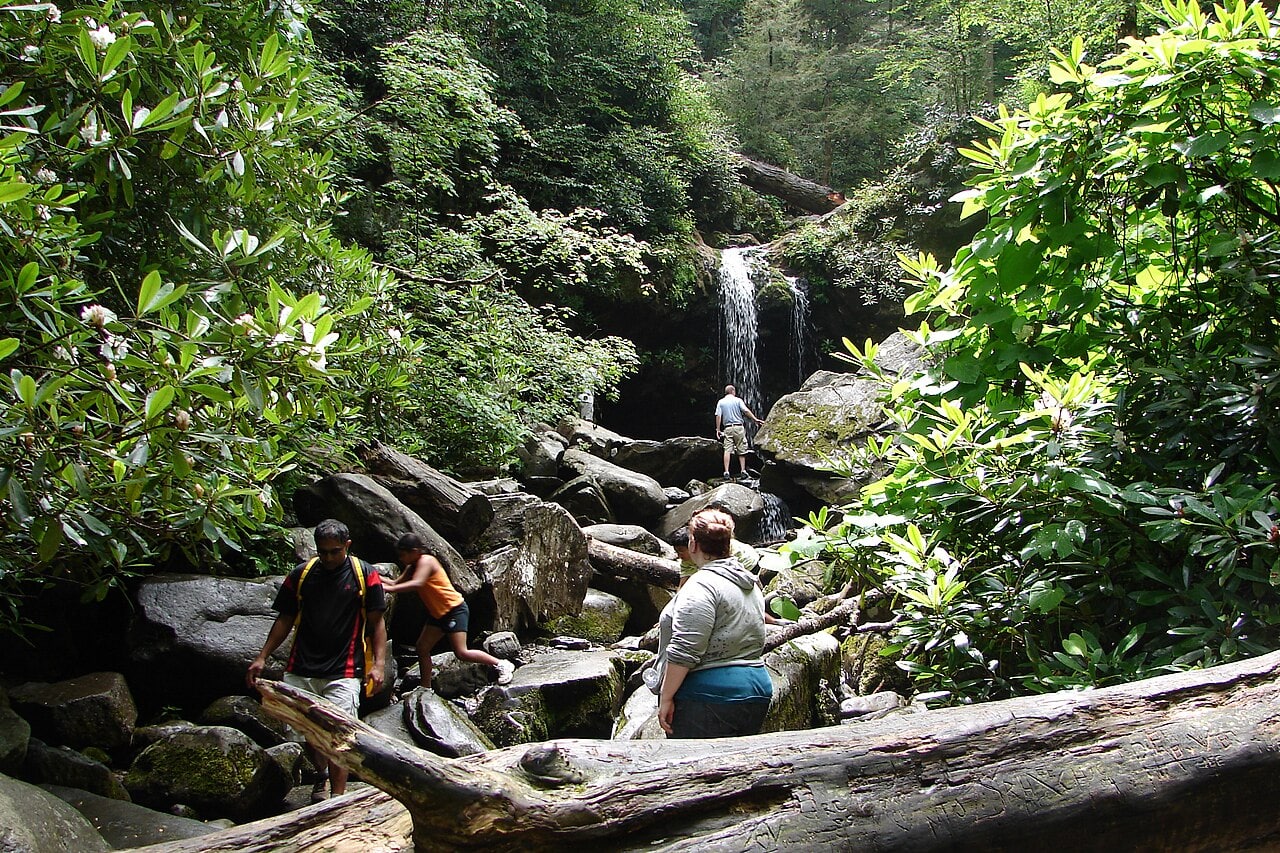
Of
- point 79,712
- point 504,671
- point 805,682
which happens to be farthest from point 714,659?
point 79,712

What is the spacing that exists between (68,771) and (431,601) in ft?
7.67

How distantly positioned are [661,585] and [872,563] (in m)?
6.04

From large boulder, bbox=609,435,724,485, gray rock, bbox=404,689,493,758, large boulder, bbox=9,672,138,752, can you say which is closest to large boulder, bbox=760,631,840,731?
gray rock, bbox=404,689,493,758

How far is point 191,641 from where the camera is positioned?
17.4 feet

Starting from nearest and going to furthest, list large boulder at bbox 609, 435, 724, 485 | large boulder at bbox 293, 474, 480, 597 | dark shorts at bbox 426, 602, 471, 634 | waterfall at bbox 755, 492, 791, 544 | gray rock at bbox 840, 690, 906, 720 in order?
gray rock at bbox 840, 690, 906, 720 < dark shorts at bbox 426, 602, 471, 634 < large boulder at bbox 293, 474, 480, 597 < waterfall at bbox 755, 492, 791, 544 < large boulder at bbox 609, 435, 724, 485

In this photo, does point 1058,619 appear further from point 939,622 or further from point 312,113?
point 312,113

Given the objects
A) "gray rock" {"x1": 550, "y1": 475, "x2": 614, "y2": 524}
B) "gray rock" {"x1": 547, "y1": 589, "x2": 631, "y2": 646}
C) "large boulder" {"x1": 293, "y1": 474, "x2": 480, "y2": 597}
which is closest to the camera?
"large boulder" {"x1": 293, "y1": 474, "x2": 480, "y2": 597}

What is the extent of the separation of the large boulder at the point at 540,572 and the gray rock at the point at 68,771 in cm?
336

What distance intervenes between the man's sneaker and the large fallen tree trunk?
4.63 metres

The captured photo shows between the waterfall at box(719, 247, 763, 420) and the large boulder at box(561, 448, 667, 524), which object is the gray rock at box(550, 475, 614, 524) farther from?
the waterfall at box(719, 247, 763, 420)

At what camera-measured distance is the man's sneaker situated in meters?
6.39

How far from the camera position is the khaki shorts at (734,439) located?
1477 cm

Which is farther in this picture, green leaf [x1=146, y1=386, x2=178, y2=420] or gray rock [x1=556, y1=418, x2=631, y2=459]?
gray rock [x1=556, y1=418, x2=631, y2=459]

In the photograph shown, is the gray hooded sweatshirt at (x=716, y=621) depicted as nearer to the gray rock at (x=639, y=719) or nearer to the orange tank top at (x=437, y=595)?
the gray rock at (x=639, y=719)
